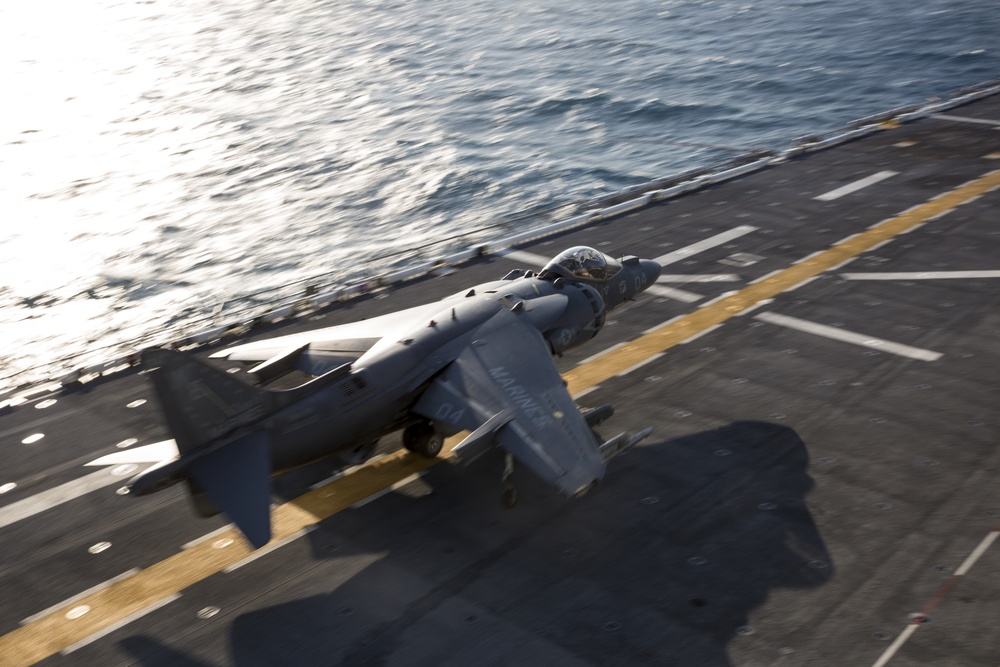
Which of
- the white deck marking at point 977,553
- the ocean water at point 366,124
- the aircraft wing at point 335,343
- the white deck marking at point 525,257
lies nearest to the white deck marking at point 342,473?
the aircraft wing at point 335,343

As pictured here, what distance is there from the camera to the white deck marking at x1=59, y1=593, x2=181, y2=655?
707 inches

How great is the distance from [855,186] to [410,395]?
30.4m

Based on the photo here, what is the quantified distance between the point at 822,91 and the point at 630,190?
49533 mm

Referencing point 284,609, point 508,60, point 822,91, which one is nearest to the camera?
point 284,609

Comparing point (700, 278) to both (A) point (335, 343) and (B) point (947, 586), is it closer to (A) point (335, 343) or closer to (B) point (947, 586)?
(A) point (335, 343)

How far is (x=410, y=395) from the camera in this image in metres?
22.6

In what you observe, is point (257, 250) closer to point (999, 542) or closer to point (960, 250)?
point (960, 250)

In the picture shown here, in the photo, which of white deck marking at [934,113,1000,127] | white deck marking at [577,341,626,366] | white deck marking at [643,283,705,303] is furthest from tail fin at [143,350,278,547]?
white deck marking at [934,113,1000,127]

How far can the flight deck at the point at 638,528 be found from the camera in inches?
688

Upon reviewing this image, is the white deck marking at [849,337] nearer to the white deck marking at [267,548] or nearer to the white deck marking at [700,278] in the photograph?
the white deck marking at [700,278]

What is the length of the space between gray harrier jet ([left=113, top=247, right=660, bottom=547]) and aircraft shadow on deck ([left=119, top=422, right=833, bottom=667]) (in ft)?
4.74

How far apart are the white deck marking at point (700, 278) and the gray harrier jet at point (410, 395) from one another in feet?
25.0

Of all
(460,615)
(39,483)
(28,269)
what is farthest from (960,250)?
(28,269)

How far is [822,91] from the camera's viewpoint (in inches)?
3467
